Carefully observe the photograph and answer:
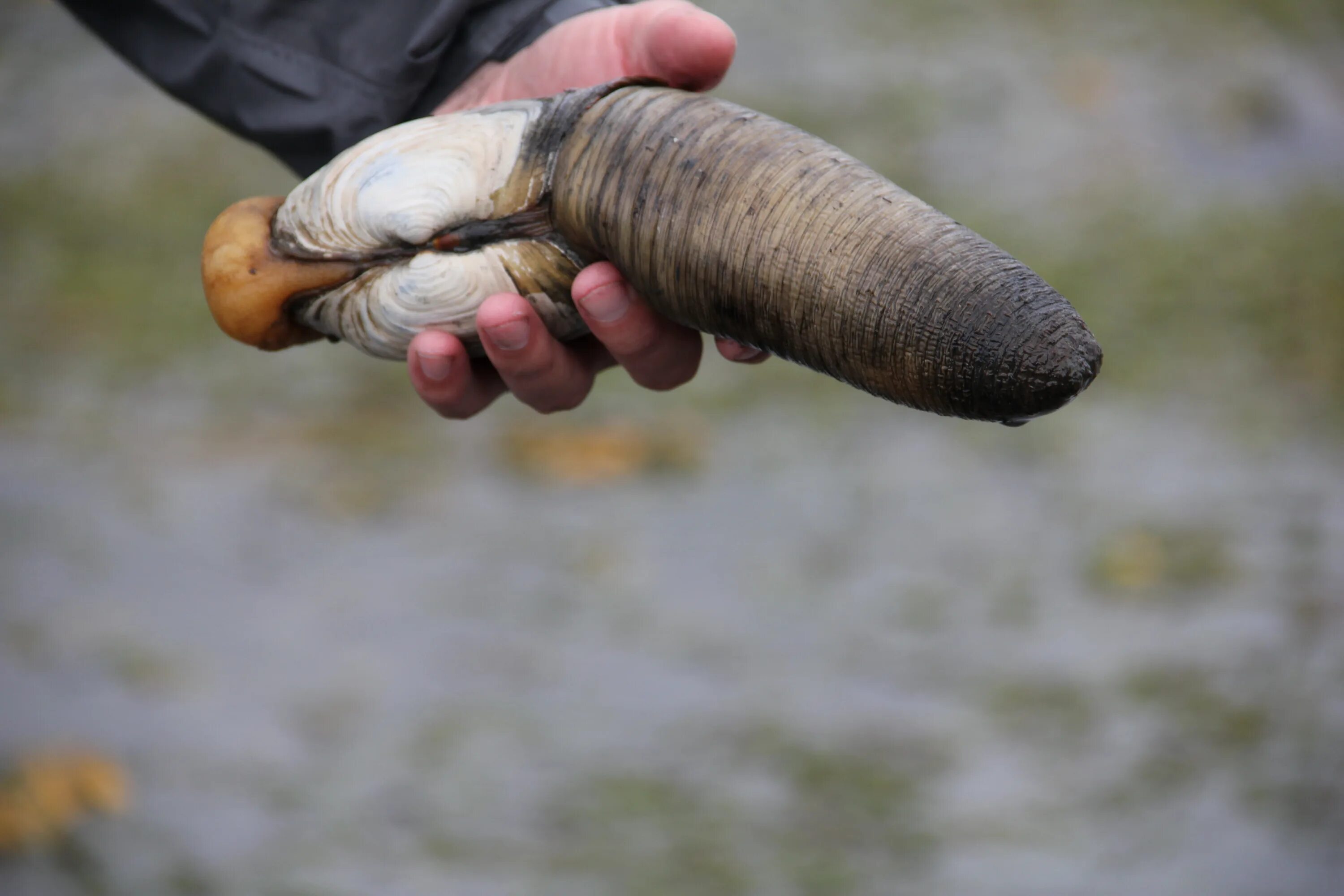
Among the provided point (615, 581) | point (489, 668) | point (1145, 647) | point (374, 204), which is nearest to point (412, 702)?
point (489, 668)

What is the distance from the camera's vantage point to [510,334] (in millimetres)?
2088

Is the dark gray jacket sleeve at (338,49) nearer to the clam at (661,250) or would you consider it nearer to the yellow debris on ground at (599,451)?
the clam at (661,250)

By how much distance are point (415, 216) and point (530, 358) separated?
1.05 ft

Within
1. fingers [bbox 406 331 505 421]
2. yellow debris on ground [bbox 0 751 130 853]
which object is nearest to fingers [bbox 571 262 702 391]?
fingers [bbox 406 331 505 421]

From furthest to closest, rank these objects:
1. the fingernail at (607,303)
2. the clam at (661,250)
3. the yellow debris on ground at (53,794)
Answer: the yellow debris on ground at (53,794) → the fingernail at (607,303) → the clam at (661,250)

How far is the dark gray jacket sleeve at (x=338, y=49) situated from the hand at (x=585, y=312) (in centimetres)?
6

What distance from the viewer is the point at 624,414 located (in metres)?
4.77

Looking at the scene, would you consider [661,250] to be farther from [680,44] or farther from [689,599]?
[689,599]

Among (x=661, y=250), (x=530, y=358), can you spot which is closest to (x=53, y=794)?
(x=530, y=358)

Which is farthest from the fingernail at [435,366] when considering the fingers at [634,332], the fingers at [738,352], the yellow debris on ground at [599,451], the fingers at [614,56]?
the yellow debris on ground at [599,451]

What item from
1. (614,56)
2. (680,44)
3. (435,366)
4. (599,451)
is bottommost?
(435,366)

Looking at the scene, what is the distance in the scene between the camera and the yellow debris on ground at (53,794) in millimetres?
3178

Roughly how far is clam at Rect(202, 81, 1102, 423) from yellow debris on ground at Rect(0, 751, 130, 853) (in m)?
1.67

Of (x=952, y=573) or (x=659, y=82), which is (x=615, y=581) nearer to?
(x=952, y=573)
